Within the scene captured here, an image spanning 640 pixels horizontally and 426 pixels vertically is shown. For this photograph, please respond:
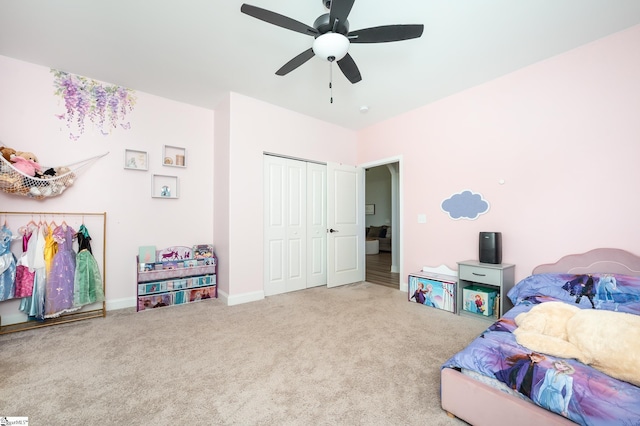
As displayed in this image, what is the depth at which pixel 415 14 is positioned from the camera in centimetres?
212

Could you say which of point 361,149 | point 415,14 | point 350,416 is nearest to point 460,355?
point 350,416

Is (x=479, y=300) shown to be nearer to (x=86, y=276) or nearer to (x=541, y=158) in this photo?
(x=541, y=158)

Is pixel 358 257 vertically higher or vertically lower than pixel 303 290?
→ higher

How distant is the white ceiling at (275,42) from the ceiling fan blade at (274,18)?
34 centimetres

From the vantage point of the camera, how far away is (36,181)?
8.68 ft

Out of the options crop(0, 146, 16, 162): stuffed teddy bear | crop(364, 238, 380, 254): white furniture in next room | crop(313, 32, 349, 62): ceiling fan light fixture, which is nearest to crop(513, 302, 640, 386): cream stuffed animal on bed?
crop(313, 32, 349, 62): ceiling fan light fixture

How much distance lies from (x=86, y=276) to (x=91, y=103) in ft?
6.49

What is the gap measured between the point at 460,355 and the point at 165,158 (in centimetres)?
385

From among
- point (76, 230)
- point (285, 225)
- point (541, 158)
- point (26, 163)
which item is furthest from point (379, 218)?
point (26, 163)

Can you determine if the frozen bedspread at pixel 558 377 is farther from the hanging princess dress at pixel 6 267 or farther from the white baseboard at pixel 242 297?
the hanging princess dress at pixel 6 267

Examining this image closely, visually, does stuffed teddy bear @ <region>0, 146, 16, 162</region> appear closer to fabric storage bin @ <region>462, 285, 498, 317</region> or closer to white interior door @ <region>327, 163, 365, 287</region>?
white interior door @ <region>327, 163, 365, 287</region>

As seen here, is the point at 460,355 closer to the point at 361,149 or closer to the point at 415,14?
the point at 415,14

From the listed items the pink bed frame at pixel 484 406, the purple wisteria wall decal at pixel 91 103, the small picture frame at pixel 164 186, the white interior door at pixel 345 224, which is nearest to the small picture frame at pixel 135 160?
the small picture frame at pixel 164 186

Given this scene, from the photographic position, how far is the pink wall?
2.34m
